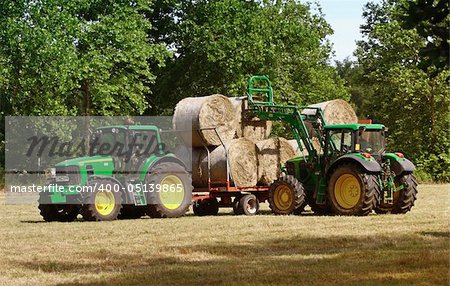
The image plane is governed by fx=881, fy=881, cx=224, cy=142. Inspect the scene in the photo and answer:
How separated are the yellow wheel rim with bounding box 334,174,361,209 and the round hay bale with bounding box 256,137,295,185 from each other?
2.83 metres

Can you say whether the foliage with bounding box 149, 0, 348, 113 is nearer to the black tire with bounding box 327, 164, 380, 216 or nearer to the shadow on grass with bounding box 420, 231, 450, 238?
the black tire with bounding box 327, 164, 380, 216

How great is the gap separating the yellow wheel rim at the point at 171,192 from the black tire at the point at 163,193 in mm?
22

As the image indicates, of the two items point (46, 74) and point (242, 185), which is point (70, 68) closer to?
point (46, 74)

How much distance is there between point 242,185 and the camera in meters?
20.5

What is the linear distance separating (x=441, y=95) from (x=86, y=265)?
1414 inches

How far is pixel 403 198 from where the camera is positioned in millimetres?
18750

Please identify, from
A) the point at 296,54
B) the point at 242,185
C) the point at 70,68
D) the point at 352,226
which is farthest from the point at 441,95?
the point at 352,226

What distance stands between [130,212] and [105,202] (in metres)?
1.53

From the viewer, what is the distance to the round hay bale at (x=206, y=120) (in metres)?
20.3

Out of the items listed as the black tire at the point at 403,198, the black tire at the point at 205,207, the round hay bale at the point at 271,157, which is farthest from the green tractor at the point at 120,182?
the black tire at the point at 403,198

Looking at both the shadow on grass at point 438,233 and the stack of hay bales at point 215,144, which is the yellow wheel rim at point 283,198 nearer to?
the stack of hay bales at point 215,144

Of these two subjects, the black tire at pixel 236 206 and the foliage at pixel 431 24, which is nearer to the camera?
the foliage at pixel 431 24

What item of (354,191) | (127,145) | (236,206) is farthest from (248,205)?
(127,145)

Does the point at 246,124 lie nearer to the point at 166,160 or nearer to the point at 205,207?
the point at 205,207
